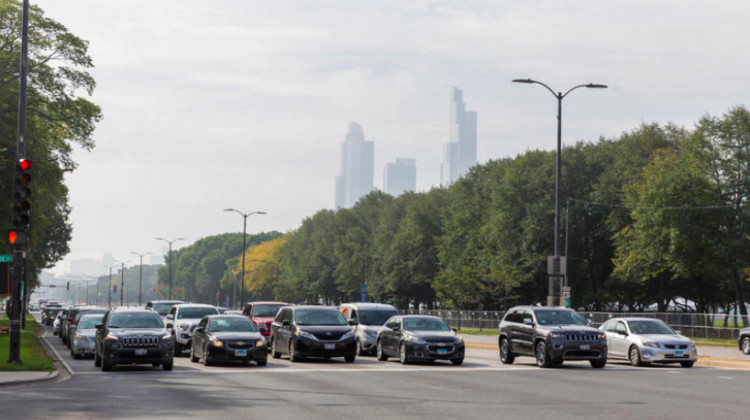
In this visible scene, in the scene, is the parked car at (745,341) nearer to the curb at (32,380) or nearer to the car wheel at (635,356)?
the car wheel at (635,356)

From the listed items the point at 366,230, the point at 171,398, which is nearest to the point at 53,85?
the point at 171,398

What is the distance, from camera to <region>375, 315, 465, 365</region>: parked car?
93.1 ft

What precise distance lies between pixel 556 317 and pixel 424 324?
12.8 feet

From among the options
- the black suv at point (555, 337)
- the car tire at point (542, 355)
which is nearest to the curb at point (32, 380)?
the black suv at point (555, 337)

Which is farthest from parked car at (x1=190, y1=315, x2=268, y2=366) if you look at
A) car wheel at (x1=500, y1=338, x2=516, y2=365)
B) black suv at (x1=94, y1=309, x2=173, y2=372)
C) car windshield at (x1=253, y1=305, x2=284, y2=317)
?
car windshield at (x1=253, y1=305, x2=284, y2=317)

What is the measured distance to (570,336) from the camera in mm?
27047

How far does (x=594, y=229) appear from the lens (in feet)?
262

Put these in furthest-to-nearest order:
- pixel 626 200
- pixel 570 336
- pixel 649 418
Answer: pixel 626 200 < pixel 570 336 < pixel 649 418

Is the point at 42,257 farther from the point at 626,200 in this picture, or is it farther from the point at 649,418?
the point at 649,418

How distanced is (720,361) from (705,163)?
126 ft

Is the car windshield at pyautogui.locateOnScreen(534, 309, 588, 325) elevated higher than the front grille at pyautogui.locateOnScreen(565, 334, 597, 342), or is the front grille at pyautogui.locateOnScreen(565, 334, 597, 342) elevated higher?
the car windshield at pyautogui.locateOnScreen(534, 309, 588, 325)

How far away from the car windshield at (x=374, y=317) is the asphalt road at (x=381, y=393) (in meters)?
5.33

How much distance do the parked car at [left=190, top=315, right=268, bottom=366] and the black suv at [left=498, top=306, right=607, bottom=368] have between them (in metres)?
7.26

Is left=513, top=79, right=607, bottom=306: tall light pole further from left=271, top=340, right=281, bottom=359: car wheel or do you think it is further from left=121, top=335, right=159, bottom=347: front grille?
left=121, top=335, right=159, bottom=347: front grille
